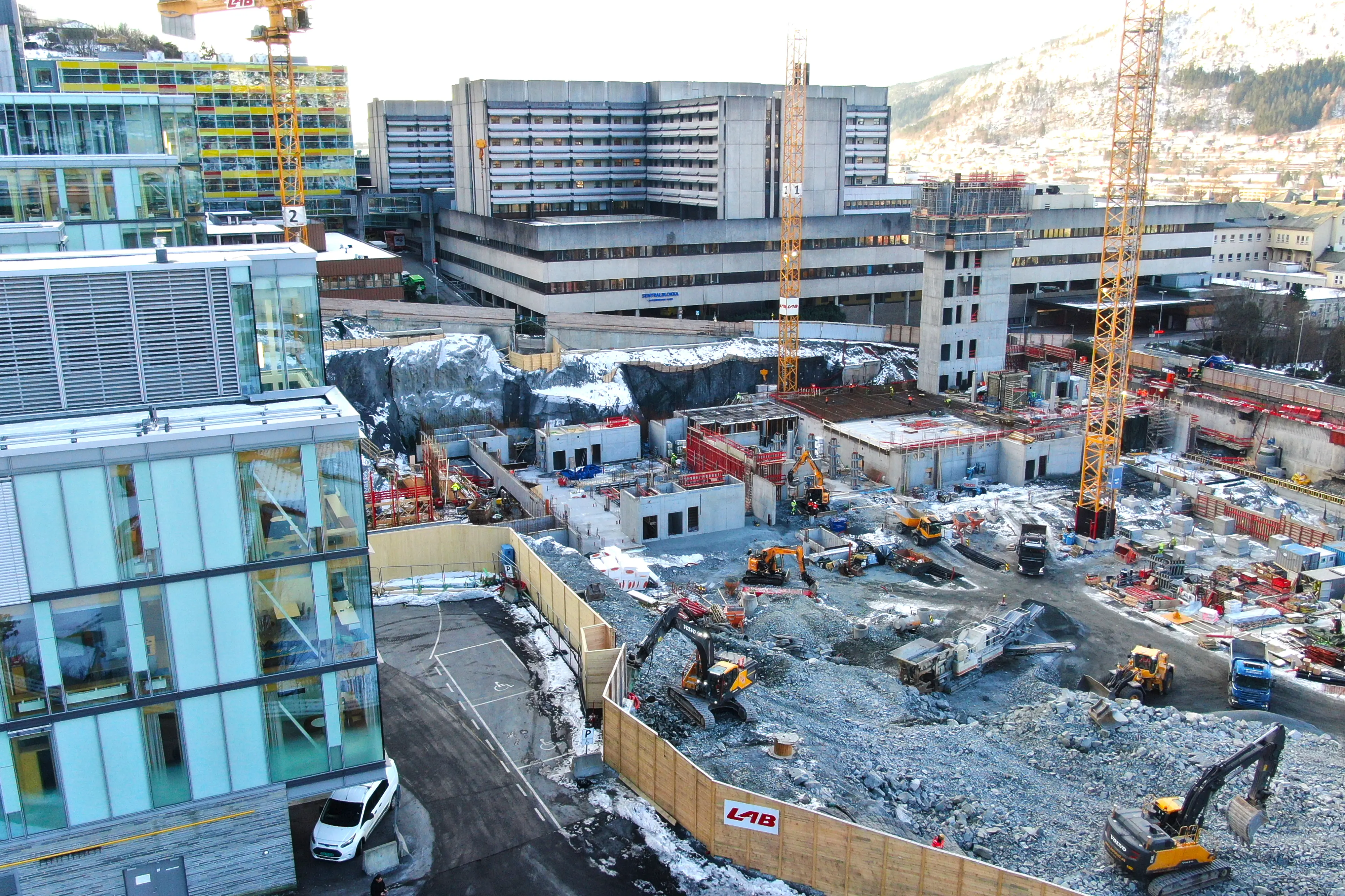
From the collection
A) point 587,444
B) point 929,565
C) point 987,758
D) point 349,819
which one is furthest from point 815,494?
point 349,819

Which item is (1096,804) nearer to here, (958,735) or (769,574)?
(958,735)

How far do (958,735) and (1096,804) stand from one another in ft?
14.3

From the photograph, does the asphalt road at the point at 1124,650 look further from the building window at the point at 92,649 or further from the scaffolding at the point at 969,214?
the building window at the point at 92,649

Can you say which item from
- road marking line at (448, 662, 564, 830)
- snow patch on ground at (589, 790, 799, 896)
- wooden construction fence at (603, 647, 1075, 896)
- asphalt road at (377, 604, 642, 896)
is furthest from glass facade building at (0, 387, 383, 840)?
wooden construction fence at (603, 647, 1075, 896)

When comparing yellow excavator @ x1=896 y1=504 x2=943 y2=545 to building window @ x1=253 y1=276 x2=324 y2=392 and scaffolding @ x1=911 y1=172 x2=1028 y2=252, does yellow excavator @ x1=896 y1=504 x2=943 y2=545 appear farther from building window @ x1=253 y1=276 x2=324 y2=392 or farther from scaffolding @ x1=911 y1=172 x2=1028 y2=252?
building window @ x1=253 y1=276 x2=324 y2=392

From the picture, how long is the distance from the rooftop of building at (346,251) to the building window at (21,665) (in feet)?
191

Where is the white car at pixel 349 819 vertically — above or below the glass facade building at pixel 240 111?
below

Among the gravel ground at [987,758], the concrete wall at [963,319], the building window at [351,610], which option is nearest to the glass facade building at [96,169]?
the gravel ground at [987,758]

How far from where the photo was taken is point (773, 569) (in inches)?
1775

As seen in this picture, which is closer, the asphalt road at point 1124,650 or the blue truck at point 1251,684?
the blue truck at point 1251,684

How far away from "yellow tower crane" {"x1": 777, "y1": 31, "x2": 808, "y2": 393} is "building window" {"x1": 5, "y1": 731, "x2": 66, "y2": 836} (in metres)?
56.0

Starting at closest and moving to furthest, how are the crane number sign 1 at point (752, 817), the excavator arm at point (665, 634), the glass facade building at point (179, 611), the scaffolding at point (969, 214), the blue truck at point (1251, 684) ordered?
the glass facade building at point (179, 611)
the crane number sign 1 at point (752, 817)
the excavator arm at point (665, 634)
the blue truck at point (1251, 684)
the scaffolding at point (969, 214)

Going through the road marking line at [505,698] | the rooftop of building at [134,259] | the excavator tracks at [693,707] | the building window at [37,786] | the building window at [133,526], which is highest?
the rooftop of building at [134,259]

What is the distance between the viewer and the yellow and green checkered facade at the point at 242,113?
9731cm
